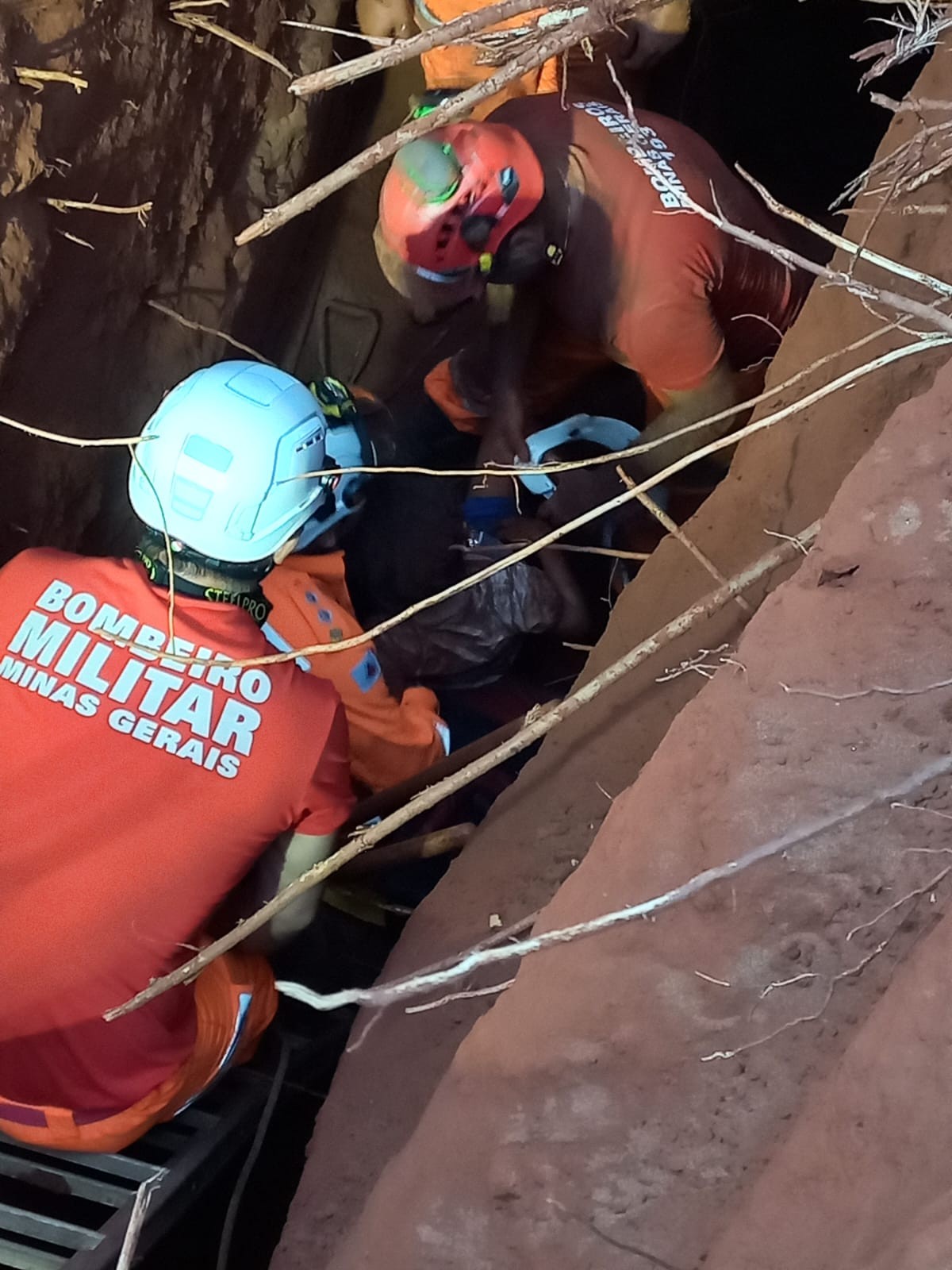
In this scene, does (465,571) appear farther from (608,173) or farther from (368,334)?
(368,334)

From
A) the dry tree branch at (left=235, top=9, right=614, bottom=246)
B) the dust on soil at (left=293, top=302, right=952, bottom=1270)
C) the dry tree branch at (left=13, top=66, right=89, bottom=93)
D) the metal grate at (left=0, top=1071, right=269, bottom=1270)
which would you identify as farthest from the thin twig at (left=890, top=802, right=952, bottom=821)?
the dry tree branch at (left=13, top=66, right=89, bottom=93)

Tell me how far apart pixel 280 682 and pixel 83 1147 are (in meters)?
0.83

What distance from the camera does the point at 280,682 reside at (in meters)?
1.70

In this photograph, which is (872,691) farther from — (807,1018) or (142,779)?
(142,779)

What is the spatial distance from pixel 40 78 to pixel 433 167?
73cm

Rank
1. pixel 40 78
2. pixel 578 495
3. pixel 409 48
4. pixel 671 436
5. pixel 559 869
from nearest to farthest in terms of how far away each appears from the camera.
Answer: pixel 409 48 → pixel 671 436 → pixel 559 869 → pixel 40 78 → pixel 578 495

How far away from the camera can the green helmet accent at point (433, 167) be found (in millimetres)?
2107

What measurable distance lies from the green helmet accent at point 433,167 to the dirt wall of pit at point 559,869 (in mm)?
802

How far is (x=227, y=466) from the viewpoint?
1.81 meters

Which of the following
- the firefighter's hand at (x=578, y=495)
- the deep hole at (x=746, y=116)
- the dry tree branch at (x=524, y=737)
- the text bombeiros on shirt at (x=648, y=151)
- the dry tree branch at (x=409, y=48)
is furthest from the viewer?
the deep hole at (x=746, y=116)

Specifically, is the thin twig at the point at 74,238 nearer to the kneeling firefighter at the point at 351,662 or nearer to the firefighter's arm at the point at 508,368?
the kneeling firefighter at the point at 351,662

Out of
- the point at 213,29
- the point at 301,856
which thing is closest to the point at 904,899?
the point at 301,856

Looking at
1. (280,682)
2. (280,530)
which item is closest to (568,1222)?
(280,682)

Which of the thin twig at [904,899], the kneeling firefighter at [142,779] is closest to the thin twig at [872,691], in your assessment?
the thin twig at [904,899]
